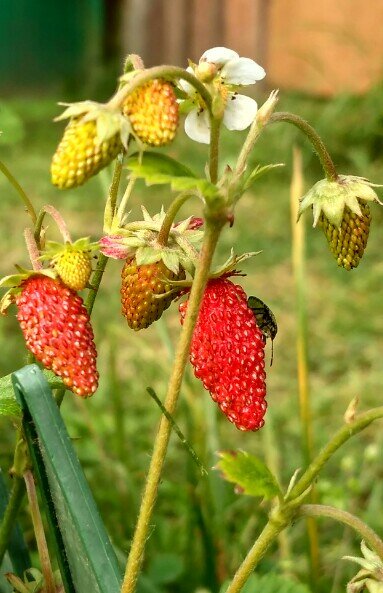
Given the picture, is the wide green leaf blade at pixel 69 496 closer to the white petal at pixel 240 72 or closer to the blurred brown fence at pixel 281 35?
the white petal at pixel 240 72

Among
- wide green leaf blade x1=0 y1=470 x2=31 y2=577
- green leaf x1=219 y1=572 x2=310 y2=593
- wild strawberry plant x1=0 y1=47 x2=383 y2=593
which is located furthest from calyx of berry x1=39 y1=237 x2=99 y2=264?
green leaf x1=219 y1=572 x2=310 y2=593

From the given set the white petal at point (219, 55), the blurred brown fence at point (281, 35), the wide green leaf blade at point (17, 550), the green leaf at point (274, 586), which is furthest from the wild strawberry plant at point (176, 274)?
the blurred brown fence at point (281, 35)

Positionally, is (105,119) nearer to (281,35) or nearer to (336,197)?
(336,197)

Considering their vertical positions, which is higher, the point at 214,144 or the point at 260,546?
the point at 214,144

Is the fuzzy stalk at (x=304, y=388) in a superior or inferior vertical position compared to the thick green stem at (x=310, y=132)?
inferior

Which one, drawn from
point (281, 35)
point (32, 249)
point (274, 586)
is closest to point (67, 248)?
point (32, 249)
